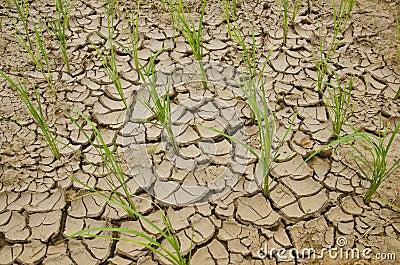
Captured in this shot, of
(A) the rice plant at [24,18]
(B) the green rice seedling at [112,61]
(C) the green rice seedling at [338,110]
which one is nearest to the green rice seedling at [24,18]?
(A) the rice plant at [24,18]

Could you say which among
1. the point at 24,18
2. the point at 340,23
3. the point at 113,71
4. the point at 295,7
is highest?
the point at 295,7

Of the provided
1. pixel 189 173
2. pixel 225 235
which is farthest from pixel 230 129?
pixel 225 235

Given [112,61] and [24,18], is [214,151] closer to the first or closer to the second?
[112,61]

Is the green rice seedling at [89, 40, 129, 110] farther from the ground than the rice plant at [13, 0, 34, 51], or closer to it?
closer to it

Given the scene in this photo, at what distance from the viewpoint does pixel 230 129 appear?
2.39m

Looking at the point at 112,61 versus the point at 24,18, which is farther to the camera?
the point at 24,18

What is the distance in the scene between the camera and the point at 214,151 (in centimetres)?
231

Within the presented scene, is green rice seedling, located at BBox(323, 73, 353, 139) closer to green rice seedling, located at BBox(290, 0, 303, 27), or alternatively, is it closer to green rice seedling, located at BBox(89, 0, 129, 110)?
green rice seedling, located at BBox(290, 0, 303, 27)

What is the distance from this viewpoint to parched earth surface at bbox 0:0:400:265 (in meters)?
1.99

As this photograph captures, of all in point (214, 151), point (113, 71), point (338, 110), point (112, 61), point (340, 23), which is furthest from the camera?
point (340, 23)

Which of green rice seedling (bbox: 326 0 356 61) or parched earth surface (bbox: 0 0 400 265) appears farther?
green rice seedling (bbox: 326 0 356 61)

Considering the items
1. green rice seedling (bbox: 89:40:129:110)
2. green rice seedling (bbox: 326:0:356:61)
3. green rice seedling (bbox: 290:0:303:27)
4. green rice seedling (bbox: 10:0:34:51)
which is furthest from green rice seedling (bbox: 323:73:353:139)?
green rice seedling (bbox: 10:0:34:51)

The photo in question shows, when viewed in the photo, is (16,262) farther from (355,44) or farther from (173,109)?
(355,44)

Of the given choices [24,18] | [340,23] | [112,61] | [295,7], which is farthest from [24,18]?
[340,23]
